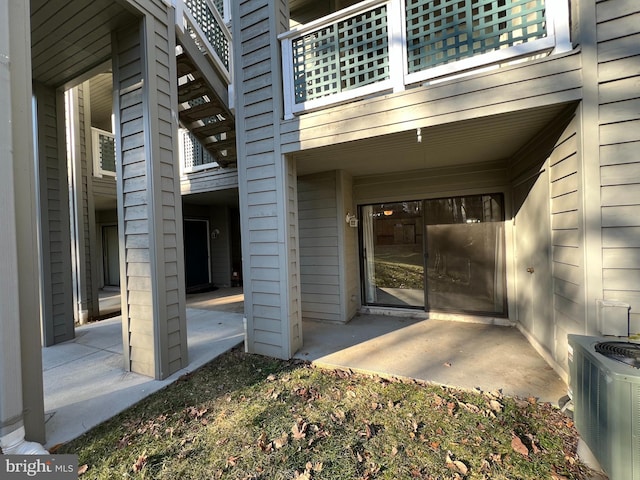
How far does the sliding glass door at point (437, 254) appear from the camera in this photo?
4324 millimetres

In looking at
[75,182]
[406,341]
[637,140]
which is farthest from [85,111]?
[637,140]

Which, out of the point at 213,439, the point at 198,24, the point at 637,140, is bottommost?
the point at 213,439

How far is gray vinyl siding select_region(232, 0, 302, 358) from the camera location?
3299mm

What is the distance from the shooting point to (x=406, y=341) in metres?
3.65

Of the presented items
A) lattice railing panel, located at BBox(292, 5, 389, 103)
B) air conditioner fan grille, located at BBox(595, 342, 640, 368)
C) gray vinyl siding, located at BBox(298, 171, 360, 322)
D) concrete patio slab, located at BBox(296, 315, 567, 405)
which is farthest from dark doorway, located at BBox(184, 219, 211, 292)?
air conditioner fan grille, located at BBox(595, 342, 640, 368)

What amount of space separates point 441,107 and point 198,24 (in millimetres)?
4259

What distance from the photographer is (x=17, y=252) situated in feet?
6.05

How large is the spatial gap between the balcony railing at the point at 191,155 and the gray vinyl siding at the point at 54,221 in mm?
2619

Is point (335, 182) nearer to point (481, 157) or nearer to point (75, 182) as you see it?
point (481, 157)

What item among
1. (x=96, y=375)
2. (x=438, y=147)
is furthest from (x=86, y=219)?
(x=438, y=147)

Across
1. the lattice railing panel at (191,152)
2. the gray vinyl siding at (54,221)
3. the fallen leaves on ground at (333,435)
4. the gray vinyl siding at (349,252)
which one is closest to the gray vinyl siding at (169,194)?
the fallen leaves on ground at (333,435)

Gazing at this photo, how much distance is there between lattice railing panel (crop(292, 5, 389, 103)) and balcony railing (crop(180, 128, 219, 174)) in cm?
398

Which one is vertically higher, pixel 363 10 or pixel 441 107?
pixel 363 10

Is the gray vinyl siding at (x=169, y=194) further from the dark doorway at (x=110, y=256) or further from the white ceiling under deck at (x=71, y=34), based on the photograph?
the dark doorway at (x=110, y=256)
